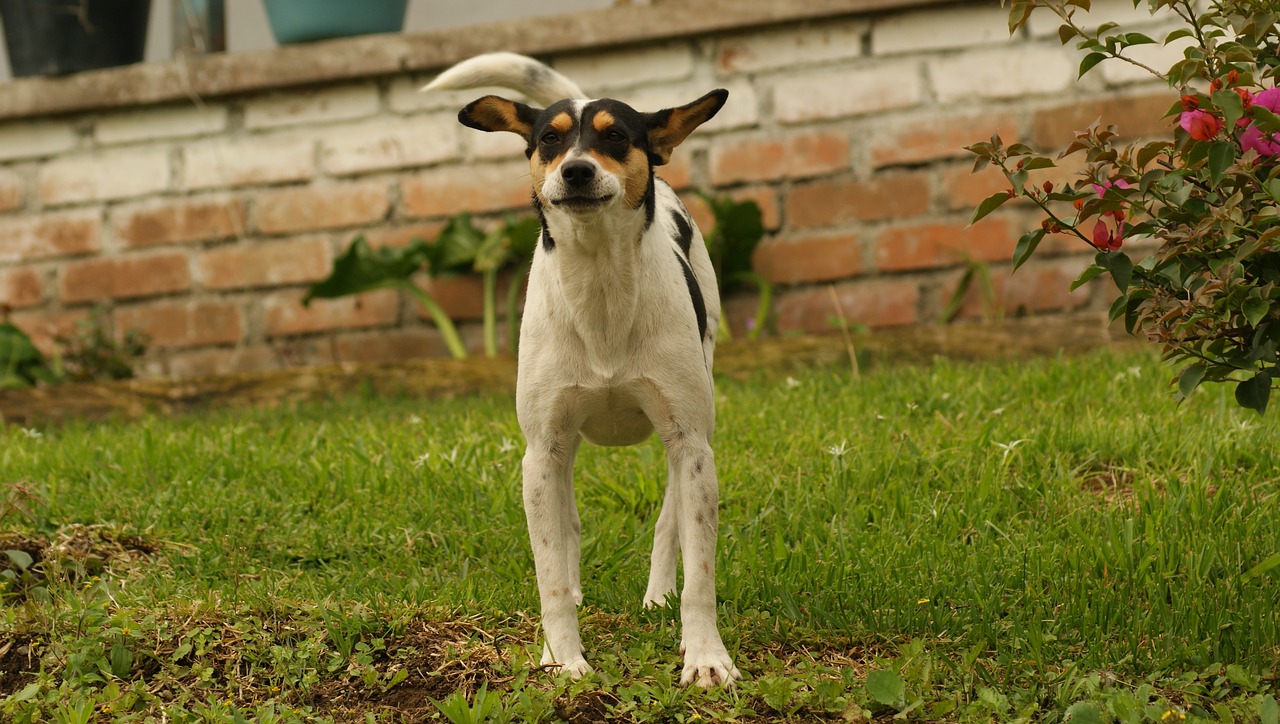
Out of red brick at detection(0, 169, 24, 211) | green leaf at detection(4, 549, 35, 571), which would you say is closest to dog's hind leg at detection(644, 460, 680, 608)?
green leaf at detection(4, 549, 35, 571)

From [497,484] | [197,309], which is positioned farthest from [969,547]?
[197,309]

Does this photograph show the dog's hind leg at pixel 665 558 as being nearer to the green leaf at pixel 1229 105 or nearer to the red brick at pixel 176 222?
the green leaf at pixel 1229 105

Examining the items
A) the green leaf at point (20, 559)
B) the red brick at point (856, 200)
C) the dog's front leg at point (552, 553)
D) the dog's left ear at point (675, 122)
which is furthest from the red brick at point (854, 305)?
the green leaf at point (20, 559)

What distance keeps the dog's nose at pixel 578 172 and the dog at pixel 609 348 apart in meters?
0.06

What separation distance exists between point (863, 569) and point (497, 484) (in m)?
1.15

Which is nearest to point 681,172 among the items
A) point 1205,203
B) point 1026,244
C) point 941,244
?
point 941,244

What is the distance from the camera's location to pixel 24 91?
5984mm

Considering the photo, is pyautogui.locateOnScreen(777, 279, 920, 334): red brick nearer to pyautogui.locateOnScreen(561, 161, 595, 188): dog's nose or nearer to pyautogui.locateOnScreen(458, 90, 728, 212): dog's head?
pyautogui.locateOnScreen(458, 90, 728, 212): dog's head

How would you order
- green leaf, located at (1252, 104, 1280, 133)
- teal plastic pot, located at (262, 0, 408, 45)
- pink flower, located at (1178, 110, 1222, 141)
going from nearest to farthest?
green leaf, located at (1252, 104, 1280, 133)
pink flower, located at (1178, 110, 1222, 141)
teal plastic pot, located at (262, 0, 408, 45)

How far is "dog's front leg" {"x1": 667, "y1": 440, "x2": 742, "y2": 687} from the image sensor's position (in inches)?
94.7

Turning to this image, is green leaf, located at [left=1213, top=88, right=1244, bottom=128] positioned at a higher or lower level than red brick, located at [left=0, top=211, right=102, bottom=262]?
higher

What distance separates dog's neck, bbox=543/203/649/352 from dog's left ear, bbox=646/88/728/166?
16 centimetres

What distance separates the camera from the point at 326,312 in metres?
5.97

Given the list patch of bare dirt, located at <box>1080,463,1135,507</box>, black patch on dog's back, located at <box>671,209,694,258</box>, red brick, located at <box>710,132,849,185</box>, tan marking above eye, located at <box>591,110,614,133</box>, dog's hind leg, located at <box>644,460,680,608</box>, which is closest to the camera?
tan marking above eye, located at <box>591,110,614,133</box>
